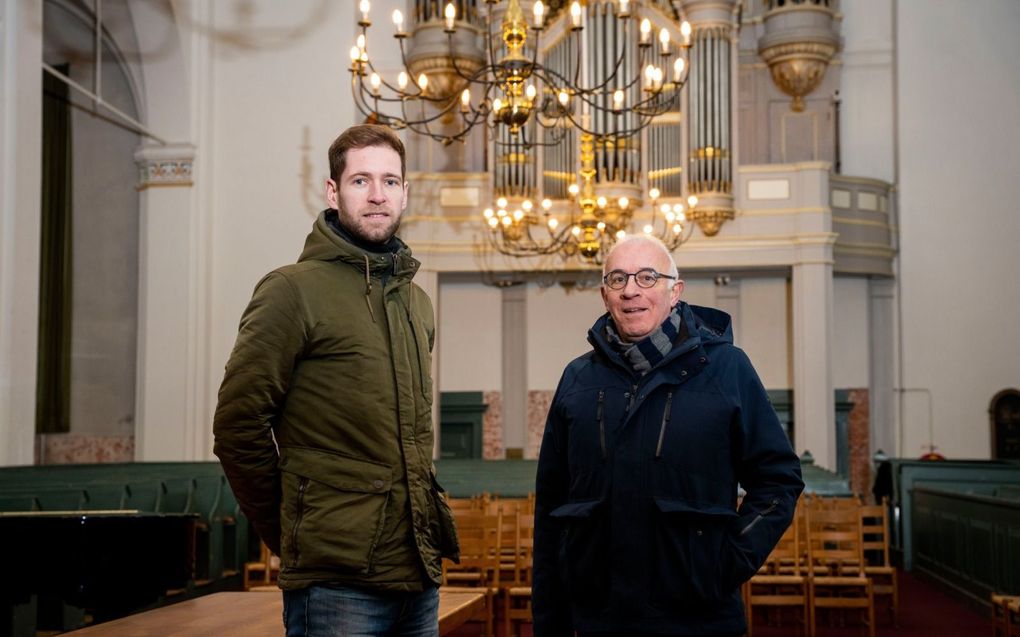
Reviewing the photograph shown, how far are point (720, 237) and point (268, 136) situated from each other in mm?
5866

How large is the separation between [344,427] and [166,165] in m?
11.2

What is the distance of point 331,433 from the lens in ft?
7.50

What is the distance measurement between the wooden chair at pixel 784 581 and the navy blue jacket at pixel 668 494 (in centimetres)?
415

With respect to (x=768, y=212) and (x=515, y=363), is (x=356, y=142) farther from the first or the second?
(x=515, y=363)

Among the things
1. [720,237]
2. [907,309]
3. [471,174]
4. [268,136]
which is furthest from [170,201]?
[907,309]

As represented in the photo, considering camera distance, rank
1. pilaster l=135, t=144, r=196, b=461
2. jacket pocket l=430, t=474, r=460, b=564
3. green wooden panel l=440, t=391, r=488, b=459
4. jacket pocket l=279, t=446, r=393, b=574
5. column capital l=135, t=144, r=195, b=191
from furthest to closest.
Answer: green wooden panel l=440, t=391, r=488, b=459 → column capital l=135, t=144, r=195, b=191 → pilaster l=135, t=144, r=196, b=461 → jacket pocket l=430, t=474, r=460, b=564 → jacket pocket l=279, t=446, r=393, b=574

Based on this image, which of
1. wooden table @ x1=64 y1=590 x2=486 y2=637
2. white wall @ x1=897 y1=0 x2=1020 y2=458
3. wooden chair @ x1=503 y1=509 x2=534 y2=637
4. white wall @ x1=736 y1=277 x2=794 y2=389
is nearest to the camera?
wooden table @ x1=64 y1=590 x2=486 y2=637

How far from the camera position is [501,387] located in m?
16.5

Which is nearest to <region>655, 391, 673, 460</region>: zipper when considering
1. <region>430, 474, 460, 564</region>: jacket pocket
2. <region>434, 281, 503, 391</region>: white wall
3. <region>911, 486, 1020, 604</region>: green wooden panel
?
<region>430, 474, 460, 564</region>: jacket pocket

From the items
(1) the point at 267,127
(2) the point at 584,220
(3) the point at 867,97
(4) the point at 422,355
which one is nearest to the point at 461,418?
(1) the point at 267,127

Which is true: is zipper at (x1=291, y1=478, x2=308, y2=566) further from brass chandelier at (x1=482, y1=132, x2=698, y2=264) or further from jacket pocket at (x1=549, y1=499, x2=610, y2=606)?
brass chandelier at (x1=482, y1=132, x2=698, y2=264)

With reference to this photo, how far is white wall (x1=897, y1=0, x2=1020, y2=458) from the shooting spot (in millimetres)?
15516

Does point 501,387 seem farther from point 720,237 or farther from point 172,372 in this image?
point 172,372

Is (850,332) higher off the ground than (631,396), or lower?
higher
